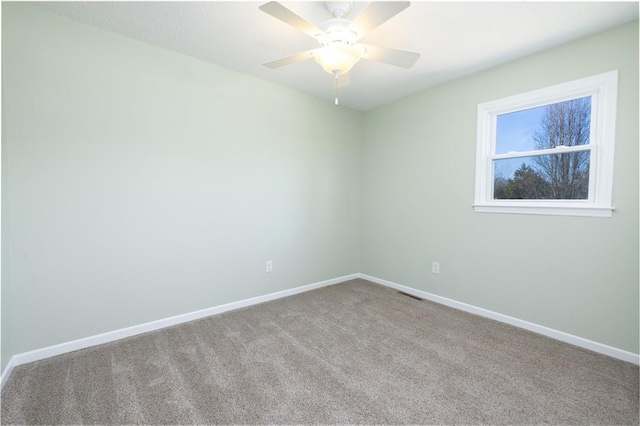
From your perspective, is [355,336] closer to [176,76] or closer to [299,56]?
[299,56]

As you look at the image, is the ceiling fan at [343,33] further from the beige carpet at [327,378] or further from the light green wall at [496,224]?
the beige carpet at [327,378]

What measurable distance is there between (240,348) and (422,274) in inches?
84.3

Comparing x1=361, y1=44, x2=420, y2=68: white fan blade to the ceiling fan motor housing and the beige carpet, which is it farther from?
the beige carpet

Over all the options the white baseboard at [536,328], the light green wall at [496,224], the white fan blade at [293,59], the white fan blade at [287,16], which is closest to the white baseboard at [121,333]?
the white baseboard at [536,328]

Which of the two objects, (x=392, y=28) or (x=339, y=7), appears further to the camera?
(x=392, y=28)

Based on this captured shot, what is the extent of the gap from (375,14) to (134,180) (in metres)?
2.12

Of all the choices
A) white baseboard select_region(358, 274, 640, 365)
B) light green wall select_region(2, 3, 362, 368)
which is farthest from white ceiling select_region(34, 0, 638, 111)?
white baseboard select_region(358, 274, 640, 365)

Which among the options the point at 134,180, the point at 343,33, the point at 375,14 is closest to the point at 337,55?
the point at 343,33

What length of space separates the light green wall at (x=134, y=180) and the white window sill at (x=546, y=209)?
77.1 inches

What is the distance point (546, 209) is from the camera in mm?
2311

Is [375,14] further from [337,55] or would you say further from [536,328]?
[536,328]

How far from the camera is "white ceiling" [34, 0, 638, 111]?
71.0 inches

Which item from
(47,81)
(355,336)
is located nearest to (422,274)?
(355,336)

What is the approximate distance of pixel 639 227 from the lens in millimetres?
1901
